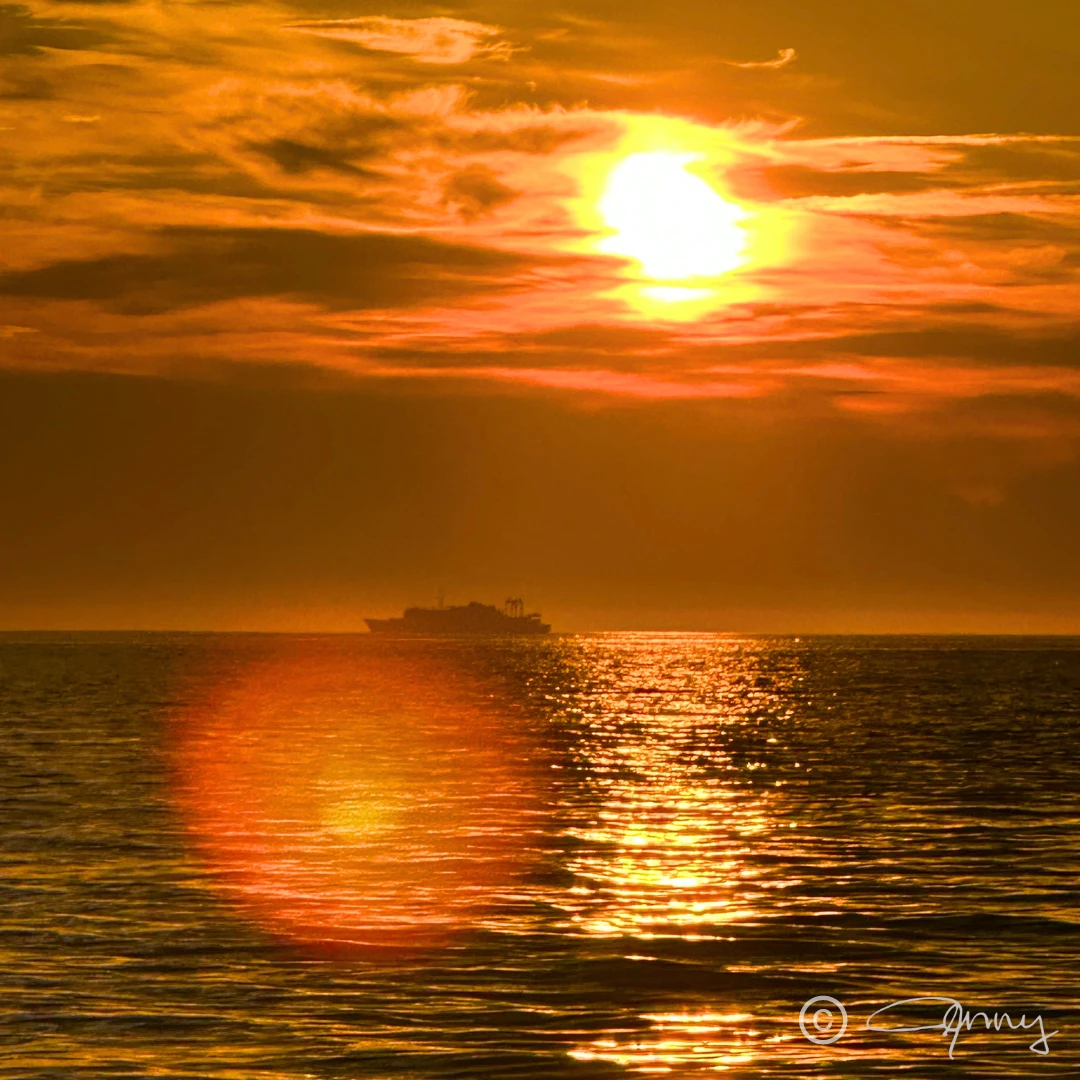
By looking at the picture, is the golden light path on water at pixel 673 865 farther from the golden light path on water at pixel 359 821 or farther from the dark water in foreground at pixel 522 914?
the golden light path on water at pixel 359 821

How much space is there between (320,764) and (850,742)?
108 ft

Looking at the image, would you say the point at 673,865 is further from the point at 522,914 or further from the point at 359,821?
the point at 359,821

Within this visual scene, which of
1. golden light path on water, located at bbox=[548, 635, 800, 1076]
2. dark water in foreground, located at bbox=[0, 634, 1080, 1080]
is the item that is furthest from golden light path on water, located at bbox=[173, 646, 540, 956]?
golden light path on water, located at bbox=[548, 635, 800, 1076]

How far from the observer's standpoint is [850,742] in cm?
9294

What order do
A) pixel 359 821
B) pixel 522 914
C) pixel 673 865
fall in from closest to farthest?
pixel 522 914 < pixel 673 865 < pixel 359 821

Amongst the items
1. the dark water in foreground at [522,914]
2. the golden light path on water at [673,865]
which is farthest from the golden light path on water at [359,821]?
the golden light path on water at [673,865]

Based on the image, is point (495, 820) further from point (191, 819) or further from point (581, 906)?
point (581, 906)

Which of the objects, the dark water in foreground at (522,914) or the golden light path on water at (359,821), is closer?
the dark water in foreground at (522,914)

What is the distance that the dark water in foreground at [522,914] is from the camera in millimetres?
22938

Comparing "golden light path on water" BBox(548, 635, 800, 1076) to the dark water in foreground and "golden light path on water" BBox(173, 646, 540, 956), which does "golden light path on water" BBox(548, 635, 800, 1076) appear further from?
"golden light path on water" BBox(173, 646, 540, 956)

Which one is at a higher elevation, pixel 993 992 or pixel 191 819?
pixel 191 819

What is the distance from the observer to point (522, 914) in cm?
3316

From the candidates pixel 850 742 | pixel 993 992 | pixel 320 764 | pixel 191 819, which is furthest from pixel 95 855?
pixel 850 742

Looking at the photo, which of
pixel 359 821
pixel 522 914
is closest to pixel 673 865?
pixel 522 914
